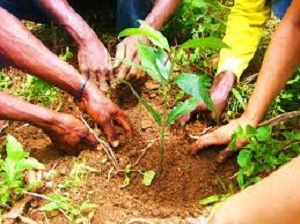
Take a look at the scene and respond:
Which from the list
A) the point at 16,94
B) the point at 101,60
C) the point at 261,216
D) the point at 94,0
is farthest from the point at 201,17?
the point at 261,216

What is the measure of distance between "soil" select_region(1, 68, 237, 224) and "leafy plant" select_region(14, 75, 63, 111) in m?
0.14

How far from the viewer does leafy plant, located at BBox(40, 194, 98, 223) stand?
5.84 feet

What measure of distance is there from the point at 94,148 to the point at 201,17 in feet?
3.01

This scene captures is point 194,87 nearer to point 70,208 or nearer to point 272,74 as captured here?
point 272,74

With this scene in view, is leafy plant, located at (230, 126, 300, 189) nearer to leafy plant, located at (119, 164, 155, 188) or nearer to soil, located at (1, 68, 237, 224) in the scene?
soil, located at (1, 68, 237, 224)

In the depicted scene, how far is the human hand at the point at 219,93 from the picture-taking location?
210 centimetres

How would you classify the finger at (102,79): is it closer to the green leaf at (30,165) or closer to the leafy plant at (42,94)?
the leafy plant at (42,94)

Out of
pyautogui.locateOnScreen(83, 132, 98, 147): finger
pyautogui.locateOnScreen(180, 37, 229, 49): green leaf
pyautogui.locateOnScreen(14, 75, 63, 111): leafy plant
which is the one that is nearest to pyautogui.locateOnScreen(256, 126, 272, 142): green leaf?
pyautogui.locateOnScreen(180, 37, 229, 49): green leaf

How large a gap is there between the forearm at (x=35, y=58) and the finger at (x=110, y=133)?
17 centimetres

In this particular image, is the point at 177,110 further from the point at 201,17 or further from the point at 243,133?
the point at 201,17

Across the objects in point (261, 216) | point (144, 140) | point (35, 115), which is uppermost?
point (261, 216)

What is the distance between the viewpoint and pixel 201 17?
2.63m

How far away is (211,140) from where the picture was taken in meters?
1.97

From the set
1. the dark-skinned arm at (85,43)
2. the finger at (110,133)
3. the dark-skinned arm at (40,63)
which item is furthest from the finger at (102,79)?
the finger at (110,133)
